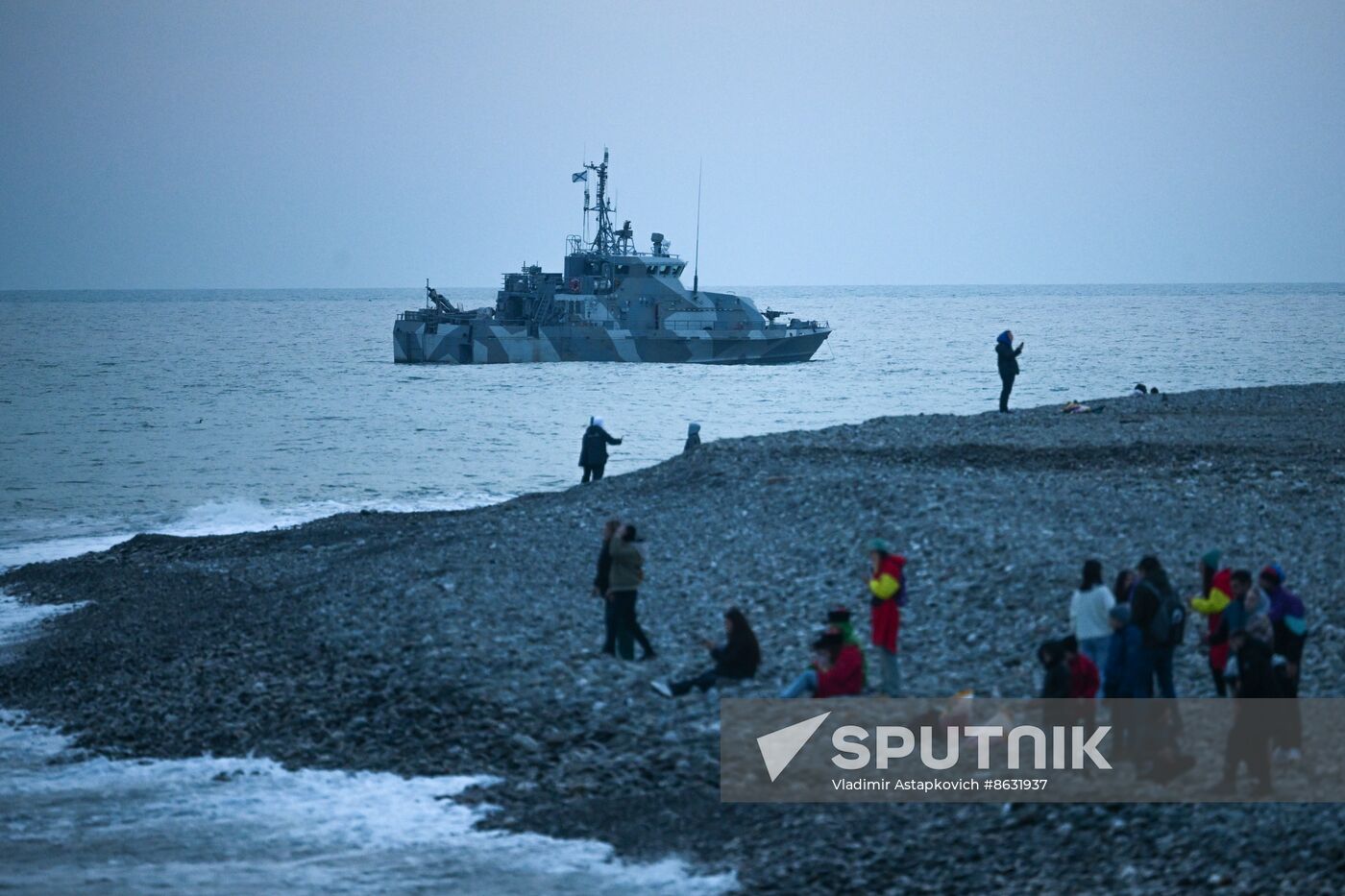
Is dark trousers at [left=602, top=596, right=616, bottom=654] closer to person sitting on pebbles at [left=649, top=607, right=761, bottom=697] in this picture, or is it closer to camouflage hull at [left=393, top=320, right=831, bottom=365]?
person sitting on pebbles at [left=649, top=607, right=761, bottom=697]

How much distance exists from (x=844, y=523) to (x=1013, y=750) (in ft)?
24.5

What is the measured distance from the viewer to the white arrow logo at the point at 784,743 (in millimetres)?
11875

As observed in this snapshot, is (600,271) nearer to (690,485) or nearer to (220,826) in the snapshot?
(690,485)

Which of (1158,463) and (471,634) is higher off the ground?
(1158,463)

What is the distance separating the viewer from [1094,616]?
11.3 meters

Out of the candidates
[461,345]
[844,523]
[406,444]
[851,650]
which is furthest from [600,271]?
[851,650]

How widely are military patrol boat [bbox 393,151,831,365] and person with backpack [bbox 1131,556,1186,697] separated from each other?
63135 mm

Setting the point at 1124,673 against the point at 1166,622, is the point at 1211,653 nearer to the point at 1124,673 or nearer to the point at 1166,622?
the point at 1166,622

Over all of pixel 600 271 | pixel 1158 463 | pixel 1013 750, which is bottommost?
pixel 1013 750

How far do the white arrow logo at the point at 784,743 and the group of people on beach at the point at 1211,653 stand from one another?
2.22 m

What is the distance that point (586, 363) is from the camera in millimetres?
88562

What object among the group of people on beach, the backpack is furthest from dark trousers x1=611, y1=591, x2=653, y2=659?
the backpack

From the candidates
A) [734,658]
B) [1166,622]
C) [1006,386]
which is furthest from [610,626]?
[1006,386]

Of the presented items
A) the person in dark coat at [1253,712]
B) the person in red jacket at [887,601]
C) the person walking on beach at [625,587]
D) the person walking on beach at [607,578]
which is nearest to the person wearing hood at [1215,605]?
the person in dark coat at [1253,712]
